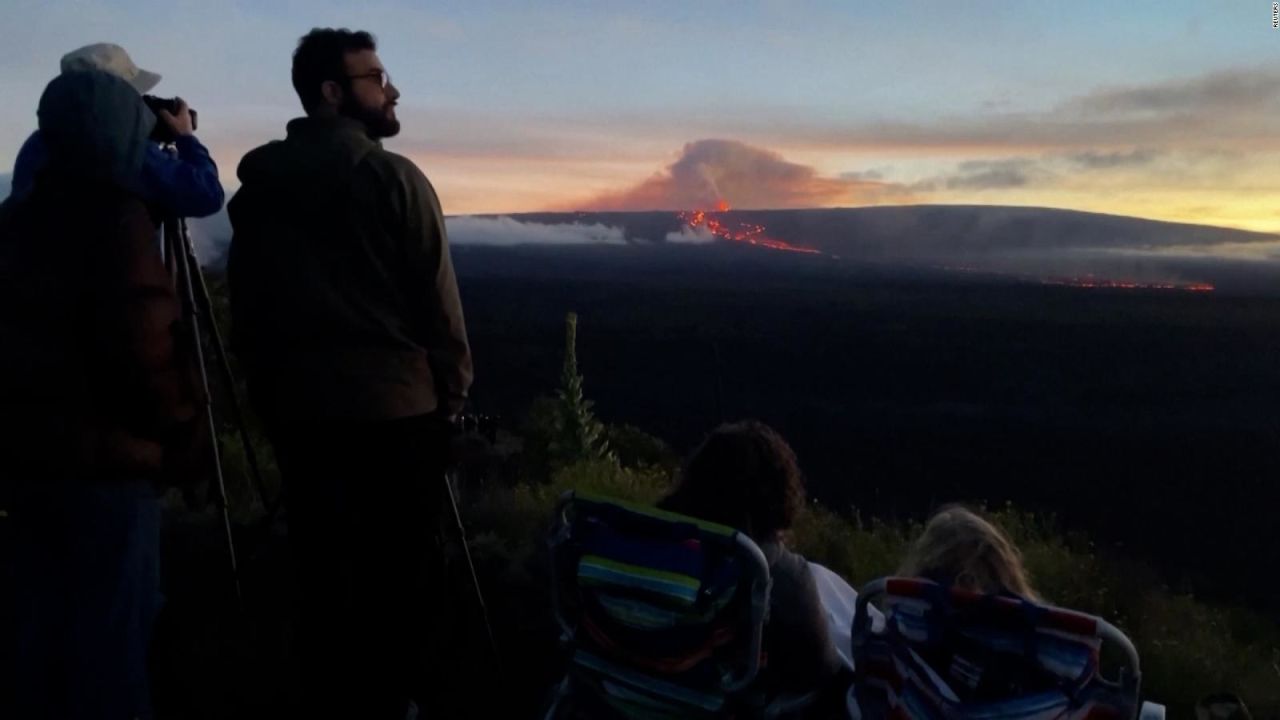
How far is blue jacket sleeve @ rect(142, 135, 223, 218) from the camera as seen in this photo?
2867mm

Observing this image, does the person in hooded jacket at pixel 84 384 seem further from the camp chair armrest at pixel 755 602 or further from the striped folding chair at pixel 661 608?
the camp chair armrest at pixel 755 602

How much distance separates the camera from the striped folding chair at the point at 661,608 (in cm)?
272

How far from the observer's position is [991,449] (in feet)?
169

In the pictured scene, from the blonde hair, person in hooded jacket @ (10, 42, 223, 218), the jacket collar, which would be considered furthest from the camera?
the blonde hair

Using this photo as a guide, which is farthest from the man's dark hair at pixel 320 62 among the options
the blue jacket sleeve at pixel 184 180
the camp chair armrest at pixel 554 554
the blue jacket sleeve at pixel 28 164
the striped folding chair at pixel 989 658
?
the striped folding chair at pixel 989 658

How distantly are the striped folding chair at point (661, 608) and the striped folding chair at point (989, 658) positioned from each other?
33 centimetres

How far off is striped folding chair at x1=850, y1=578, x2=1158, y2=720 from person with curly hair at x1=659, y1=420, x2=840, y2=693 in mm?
321

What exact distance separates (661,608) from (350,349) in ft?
3.41

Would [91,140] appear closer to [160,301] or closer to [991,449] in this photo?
[160,301]

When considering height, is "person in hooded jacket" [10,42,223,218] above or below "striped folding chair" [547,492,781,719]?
above

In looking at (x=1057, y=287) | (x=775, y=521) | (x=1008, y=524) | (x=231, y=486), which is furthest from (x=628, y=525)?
(x=1057, y=287)

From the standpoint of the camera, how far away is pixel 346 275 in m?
2.92

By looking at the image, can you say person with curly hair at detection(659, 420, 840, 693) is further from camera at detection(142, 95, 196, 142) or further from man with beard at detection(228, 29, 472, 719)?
camera at detection(142, 95, 196, 142)

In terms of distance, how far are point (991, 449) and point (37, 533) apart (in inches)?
2041
